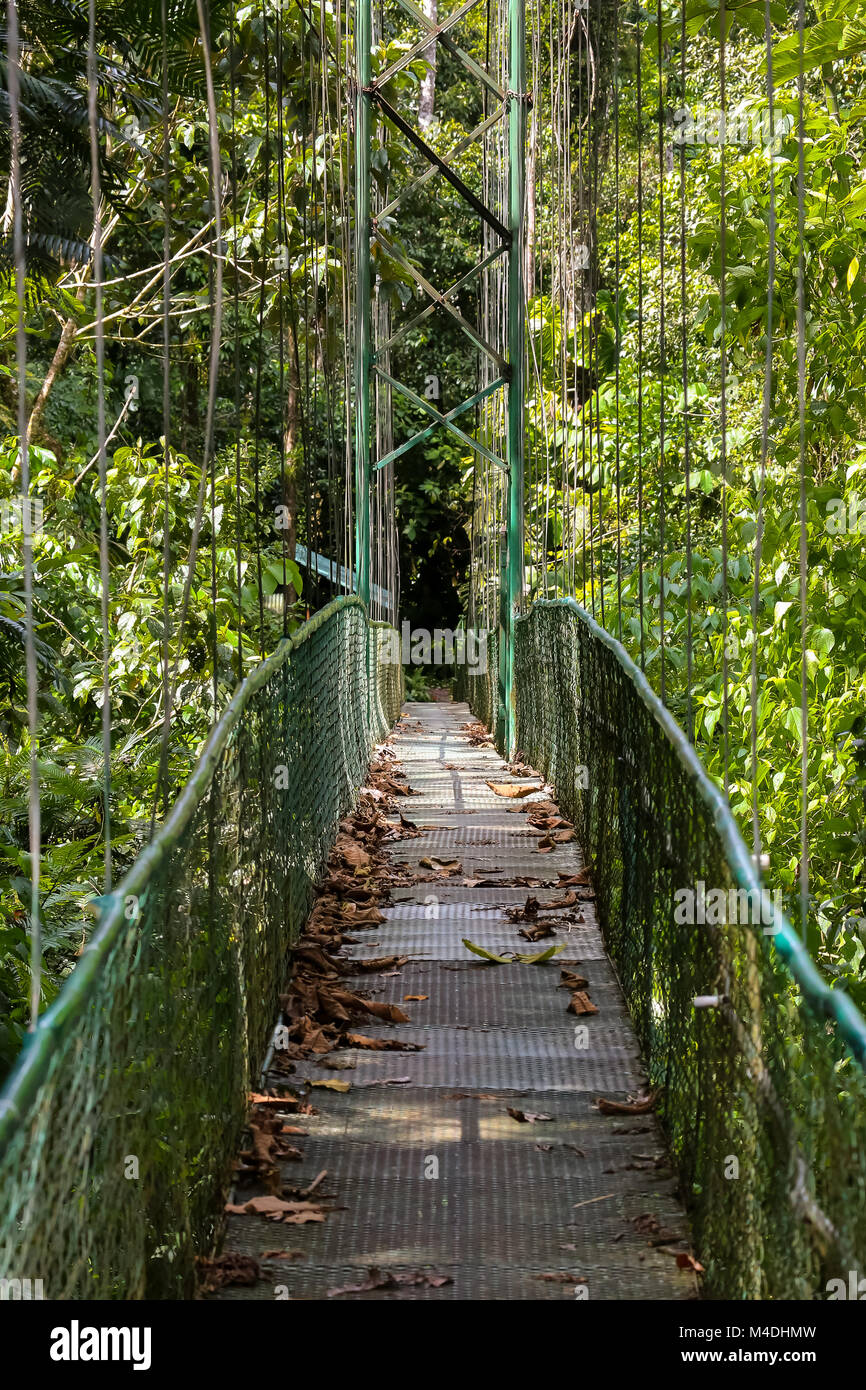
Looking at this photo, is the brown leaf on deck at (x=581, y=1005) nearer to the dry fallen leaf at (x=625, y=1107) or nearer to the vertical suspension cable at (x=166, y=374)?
the dry fallen leaf at (x=625, y=1107)

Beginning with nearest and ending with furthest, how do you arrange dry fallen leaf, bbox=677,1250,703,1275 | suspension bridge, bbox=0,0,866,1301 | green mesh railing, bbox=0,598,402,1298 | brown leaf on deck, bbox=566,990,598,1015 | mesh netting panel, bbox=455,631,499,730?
1. green mesh railing, bbox=0,598,402,1298
2. suspension bridge, bbox=0,0,866,1301
3. dry fallen leaf, bbox=677,1250,703,1275
4. brown leaf on deck, bbox=566,990,598,1015
5. mesh netting panel, bbox=455,631,499,730

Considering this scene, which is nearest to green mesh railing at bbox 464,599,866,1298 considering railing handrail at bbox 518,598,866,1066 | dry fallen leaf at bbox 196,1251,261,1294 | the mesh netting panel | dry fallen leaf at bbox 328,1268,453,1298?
railing handrail at bbox 518,598,866,1066

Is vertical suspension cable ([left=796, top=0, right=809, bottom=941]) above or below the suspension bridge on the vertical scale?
above

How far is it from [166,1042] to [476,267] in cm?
759

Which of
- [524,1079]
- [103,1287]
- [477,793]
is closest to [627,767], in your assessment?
[524,1079]

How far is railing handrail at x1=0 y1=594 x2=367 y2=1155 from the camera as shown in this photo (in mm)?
1220

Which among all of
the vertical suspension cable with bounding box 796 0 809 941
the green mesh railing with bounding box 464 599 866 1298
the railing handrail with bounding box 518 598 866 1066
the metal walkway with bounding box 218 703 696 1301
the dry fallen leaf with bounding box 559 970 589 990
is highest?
the vertical suspension cable with bounding box 796 0 809 941

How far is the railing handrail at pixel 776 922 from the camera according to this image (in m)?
1.34

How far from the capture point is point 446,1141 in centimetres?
265

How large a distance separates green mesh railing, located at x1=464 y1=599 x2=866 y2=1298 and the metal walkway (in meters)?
0.08

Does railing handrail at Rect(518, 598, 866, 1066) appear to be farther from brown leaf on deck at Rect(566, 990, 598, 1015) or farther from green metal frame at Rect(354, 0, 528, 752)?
green metal frame at Rect(354, 0, 528, 752)

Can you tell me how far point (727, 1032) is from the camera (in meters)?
2.01

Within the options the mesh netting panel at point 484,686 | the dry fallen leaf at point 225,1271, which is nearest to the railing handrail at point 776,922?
the dry fallen leaf at point 225,1271

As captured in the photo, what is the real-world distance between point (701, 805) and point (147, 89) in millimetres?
3330
